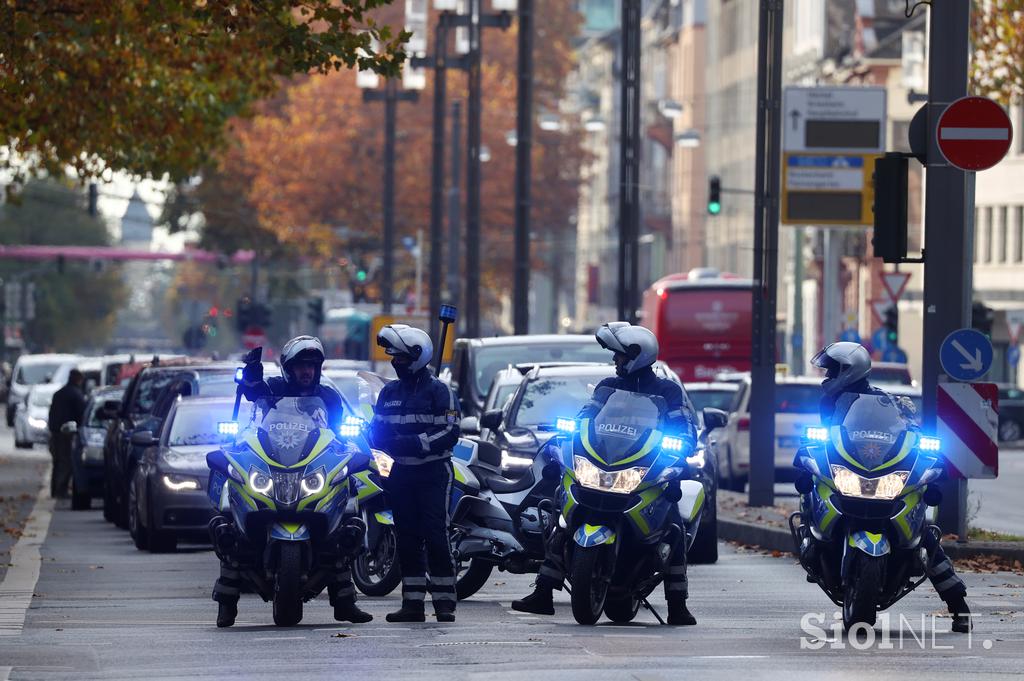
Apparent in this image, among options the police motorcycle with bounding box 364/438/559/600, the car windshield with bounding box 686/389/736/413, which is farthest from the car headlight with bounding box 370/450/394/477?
the car windshield with bounding box 686/389/736/413

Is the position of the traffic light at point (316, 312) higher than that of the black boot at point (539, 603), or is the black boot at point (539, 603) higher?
the black boot at point (539, 603)

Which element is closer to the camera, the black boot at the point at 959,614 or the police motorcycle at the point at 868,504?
the police motorcycle at the point at 868,504

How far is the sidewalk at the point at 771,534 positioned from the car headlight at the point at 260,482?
22.8 feet

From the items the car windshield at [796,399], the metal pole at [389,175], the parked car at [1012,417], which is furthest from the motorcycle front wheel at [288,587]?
the metal pole at [389,175]

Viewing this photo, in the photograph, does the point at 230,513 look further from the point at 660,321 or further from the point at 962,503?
the point at 660,321

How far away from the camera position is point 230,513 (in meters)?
14.8

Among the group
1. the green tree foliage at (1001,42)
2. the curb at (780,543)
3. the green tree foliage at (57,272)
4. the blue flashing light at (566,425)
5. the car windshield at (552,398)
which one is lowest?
the green tree foliage at (57,272)

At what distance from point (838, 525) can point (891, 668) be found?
A: 1.84m

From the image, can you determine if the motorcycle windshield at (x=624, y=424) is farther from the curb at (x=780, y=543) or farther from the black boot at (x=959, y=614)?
the curb at (x=780, y=543)

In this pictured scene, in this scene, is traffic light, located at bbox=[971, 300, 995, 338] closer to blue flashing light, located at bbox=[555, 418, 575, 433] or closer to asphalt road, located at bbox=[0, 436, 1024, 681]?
asphalt road, located at bbox=[0, 436, 1024, 681]

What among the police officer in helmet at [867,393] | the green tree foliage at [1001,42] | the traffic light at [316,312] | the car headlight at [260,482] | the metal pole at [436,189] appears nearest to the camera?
the police officer in helmet at [867,393]

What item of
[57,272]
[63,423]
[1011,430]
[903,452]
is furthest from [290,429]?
[57,272]

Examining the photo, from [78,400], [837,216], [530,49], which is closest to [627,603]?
[837,216]

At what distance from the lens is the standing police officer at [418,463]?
48.5 ft
